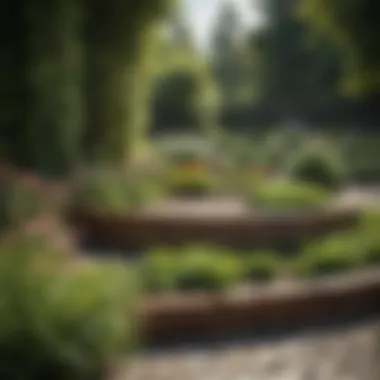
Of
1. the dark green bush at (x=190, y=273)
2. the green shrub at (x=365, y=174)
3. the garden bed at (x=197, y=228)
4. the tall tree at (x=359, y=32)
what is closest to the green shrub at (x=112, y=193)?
A: the garden bed at (x=197, y=228)

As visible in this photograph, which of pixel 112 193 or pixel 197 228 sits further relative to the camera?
pixel 112 193

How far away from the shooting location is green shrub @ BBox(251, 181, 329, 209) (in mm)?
7852

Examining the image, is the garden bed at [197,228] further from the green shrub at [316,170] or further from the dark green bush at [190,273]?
the green shrub at [316,170]

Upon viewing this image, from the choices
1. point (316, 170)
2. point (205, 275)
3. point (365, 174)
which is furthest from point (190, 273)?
point (365, 174)

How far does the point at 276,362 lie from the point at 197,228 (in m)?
2.71

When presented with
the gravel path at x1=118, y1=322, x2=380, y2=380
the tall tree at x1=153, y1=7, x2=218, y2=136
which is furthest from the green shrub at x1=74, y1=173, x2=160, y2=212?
the tall tree at x1=153, y1=7, x2=218, y2=136

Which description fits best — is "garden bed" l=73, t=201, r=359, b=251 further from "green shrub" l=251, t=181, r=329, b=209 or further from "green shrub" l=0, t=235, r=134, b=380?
"green shrub" l=0, t=235, r=134, b=380

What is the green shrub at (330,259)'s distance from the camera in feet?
19.2

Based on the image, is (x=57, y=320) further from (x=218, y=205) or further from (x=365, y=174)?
(x=365, y=174)

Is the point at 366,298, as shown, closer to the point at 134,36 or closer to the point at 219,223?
the point at 219,223

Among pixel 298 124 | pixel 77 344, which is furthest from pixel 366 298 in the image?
pixel 298 124

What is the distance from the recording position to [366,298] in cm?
552

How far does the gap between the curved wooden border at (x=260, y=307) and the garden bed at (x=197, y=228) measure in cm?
154

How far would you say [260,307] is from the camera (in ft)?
16.8
